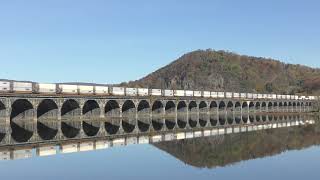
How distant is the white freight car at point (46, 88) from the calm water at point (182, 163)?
92.8 feet

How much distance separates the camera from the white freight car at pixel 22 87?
65.6 meters

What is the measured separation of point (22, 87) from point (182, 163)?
127ft

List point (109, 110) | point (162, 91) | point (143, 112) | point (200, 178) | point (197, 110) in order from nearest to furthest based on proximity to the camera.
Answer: point (200, 178) → point (109, 110) → point (143, 112) → point (162, 91) → point (197, 110)

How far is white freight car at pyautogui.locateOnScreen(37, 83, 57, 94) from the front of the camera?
7000 cm

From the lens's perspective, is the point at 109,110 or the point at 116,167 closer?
the point at 116,167

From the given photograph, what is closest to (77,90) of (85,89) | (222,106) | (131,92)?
(85,89)

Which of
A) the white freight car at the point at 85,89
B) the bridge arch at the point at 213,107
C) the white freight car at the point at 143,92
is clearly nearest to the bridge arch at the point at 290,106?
the bridge arch at the point at 213,107

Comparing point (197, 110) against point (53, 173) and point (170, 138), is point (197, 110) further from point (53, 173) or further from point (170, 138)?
point (53, 173)

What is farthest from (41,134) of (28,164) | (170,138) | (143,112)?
(143,112)

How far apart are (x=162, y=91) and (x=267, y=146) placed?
58015 mm

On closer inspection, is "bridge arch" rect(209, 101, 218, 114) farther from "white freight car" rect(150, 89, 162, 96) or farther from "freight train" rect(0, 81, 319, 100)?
"white freight car" rect(150, 89, 162, 96)

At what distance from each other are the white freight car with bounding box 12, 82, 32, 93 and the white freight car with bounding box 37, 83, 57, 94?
198 centimetres

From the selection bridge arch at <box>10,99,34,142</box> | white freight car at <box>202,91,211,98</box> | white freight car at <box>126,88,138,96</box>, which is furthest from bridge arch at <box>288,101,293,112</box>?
bridge arch at <box>10,99,34,142</box>

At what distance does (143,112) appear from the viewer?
95.2 meters
